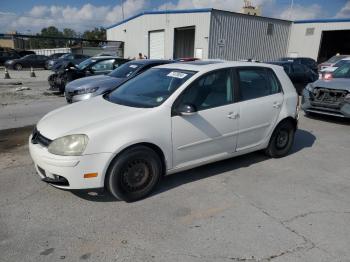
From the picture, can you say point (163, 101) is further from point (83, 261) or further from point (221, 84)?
point (83, 261)

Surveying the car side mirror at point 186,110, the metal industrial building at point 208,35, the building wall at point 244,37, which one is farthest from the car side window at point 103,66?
the building wall at point 244,37

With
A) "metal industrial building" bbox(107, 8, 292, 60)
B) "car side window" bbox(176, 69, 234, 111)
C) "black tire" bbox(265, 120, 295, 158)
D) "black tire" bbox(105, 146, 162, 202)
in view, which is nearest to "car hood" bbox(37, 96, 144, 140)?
"black tire" bbox(105, 146, 162, 202)

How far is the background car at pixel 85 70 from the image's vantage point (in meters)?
11.8

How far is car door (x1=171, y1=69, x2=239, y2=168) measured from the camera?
401cm

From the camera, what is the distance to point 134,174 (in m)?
3.78

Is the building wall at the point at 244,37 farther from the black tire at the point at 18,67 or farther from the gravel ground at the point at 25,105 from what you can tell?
the black tire at the point at 18,67

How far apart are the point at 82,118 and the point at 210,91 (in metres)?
1.71

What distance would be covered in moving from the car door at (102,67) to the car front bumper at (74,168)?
881 cm

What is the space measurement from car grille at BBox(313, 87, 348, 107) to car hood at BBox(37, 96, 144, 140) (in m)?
5.97

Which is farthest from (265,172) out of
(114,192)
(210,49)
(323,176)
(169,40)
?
(169,40)

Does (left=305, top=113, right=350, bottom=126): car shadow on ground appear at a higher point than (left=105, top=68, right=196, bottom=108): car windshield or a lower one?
lower

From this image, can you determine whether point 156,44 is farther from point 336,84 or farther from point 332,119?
point 336,84

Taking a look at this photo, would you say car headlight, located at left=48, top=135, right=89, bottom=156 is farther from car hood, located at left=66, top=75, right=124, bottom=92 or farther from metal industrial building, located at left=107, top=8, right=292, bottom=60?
metal industrial building, located at left=107, top=8, right=292, bottom=60

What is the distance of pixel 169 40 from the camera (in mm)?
28406
